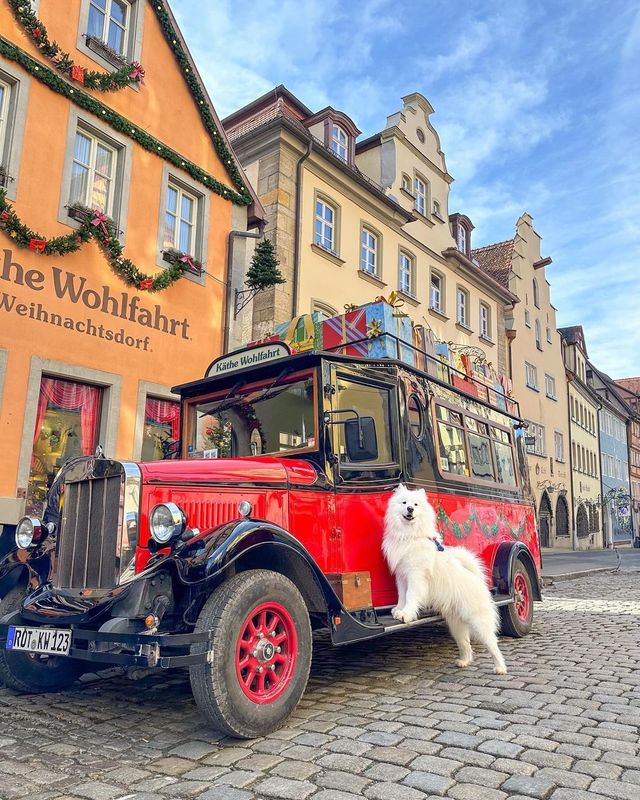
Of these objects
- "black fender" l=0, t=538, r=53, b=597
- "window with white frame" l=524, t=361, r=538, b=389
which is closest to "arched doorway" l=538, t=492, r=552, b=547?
"window with white frame" l=524, t=361, r=538, b=389

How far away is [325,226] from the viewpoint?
680 inches

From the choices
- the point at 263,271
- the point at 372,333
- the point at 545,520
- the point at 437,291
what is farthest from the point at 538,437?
the point at 372,333

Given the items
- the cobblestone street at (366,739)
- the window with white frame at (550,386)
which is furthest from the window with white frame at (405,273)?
the cobblestone street at (366,739)

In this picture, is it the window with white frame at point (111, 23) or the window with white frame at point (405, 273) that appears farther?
the window with white frame at point (405, 273)

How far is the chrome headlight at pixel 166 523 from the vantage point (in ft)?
12.8

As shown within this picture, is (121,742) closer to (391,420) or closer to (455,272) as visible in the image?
(391,420)

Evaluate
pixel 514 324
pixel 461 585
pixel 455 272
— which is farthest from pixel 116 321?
pixel 514 324

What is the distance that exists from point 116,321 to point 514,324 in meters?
21.0

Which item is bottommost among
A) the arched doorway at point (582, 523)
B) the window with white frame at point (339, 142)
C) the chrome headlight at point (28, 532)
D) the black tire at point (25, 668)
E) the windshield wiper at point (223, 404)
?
the black tire at point (25, 668)

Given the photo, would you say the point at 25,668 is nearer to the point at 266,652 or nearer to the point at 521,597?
the point at 266,652

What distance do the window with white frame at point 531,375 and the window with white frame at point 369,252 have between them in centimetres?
1287

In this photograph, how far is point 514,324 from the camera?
1102 inches

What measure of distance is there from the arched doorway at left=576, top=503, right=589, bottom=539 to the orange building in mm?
26975

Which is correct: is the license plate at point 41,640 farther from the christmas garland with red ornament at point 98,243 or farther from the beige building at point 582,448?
the beige building at point 582,448
